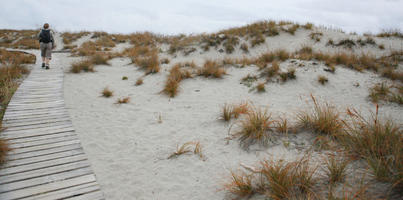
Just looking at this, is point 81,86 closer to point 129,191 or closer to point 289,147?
A: point 129,191

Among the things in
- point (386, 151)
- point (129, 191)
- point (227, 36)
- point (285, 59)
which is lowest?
point (129, 191)

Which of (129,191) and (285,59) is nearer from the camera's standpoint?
(129,191)

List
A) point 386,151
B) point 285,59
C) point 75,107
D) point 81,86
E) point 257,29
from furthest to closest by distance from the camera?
point 257,29, point 285,59, point 81,86, point 75,107, point 386,151

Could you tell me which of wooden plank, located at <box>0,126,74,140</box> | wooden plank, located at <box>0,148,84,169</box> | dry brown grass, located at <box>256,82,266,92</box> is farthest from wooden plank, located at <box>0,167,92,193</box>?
dry brown grass, located at <box>256,82,266,92</box>

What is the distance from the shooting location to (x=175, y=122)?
5.52 metres

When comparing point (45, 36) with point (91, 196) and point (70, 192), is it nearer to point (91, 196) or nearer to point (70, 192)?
point (70, 192)

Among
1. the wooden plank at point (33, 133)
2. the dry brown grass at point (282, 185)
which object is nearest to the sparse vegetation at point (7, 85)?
the wooden plank at point (33, 133)

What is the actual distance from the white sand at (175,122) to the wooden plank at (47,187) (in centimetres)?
27

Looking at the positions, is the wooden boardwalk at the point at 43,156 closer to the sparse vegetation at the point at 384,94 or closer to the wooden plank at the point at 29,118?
the wooden plank at the point at 29,118

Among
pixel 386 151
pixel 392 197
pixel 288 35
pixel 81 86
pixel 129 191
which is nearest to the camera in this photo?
pixel 392 197

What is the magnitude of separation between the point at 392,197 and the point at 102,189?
11.7 feet

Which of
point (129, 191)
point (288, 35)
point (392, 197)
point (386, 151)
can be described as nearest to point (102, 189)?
point (129, 191)

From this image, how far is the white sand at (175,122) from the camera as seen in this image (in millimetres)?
3465

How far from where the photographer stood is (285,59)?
32.1 feet
